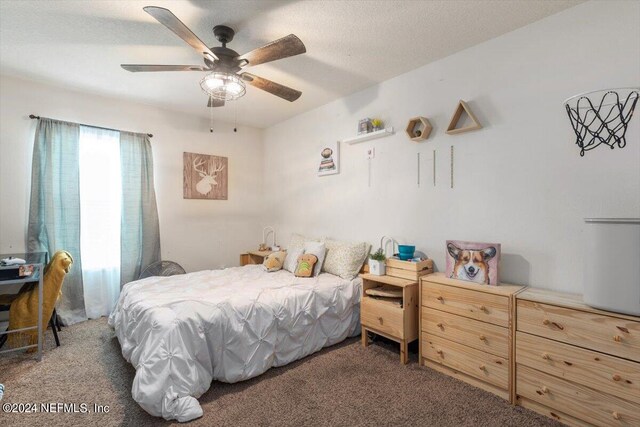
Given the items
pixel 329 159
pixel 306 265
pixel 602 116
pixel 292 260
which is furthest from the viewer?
pixel 329 159

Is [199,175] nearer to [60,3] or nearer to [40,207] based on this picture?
[40,207]

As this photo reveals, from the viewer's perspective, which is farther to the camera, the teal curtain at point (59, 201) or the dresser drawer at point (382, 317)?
the teal curtain at point (59, 201)

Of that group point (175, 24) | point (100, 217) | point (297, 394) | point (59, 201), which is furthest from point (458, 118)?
point (59, 201)

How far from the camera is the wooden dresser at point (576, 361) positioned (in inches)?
58.2

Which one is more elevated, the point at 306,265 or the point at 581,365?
the point at 306,265

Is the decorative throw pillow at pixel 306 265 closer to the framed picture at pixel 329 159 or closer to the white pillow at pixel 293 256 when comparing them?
the white pillow at pixel 293 256

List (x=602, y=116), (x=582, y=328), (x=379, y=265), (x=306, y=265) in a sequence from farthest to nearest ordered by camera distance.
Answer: (x=306, y=265)
(x=379, y=265)
(x=602, y=116)
(x=582, y=328)

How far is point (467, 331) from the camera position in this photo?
2076mm

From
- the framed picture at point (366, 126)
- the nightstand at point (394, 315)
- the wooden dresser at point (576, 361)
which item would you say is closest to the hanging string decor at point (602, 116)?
the wooden dresser at point (576, 361)

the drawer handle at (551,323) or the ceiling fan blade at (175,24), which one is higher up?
the ceiling fan blade at (175,24)

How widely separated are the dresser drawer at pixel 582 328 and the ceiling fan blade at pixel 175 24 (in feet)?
8.38

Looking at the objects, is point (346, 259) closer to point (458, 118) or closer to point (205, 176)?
point (458, 118)

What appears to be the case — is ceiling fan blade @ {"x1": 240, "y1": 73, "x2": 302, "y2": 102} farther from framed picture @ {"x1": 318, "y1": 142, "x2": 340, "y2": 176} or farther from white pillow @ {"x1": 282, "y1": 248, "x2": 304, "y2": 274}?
white pillow @ {"x1": 282, "y1": 248, "x2": 304, "y2": 274}

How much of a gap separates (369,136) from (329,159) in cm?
67
